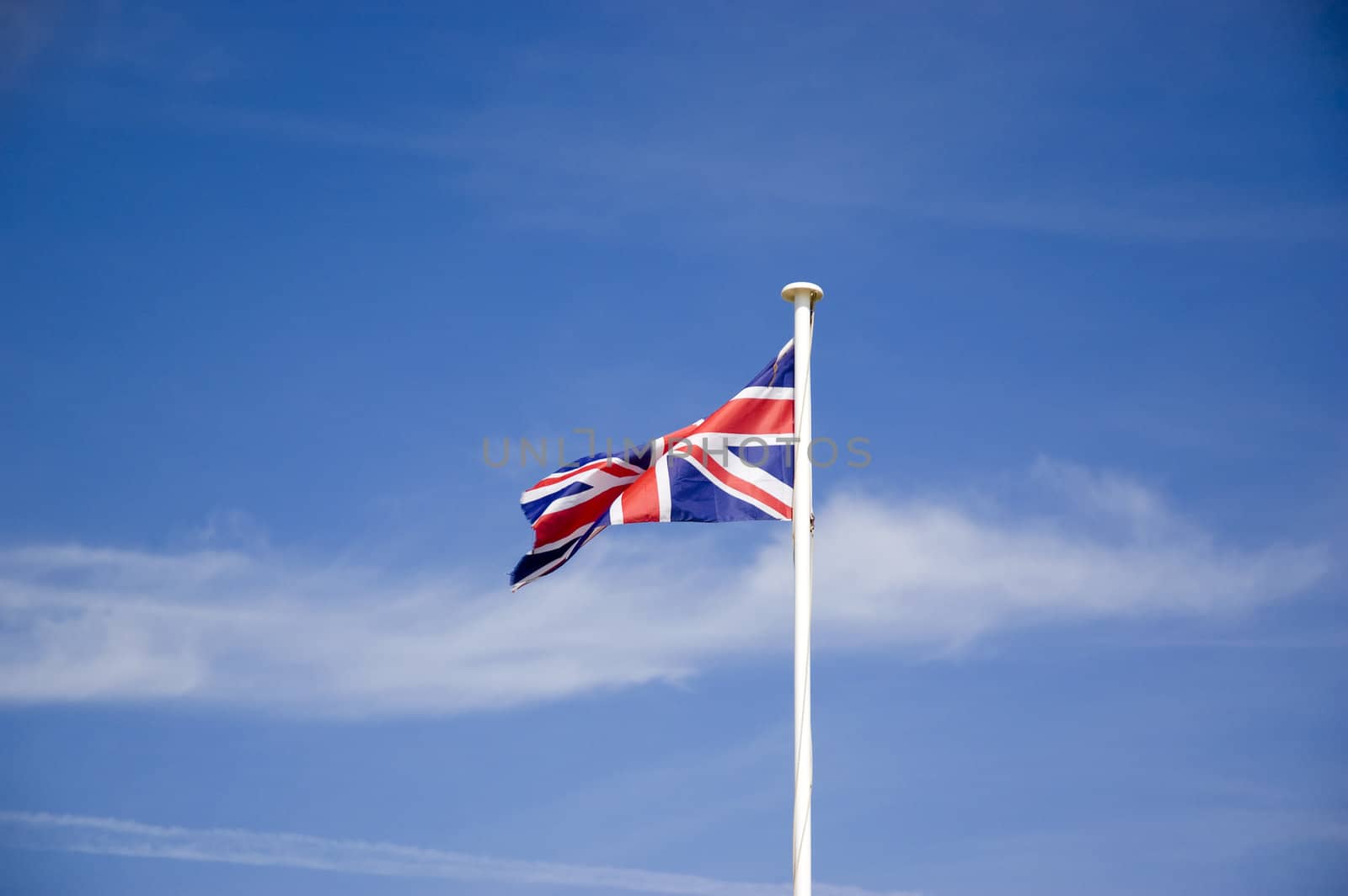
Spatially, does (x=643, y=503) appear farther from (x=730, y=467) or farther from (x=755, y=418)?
(x=755, y=418)

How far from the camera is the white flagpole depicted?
1780cm

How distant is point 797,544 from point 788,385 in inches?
99.7

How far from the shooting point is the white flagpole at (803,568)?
1780 centimetres

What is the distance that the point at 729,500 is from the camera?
65.9 ft

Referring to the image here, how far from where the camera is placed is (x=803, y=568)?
18.8 meters

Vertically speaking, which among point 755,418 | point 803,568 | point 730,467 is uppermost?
point 755,418

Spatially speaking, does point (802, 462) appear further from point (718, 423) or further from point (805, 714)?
point (805, 714)

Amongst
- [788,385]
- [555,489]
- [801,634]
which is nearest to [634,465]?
[555,489]

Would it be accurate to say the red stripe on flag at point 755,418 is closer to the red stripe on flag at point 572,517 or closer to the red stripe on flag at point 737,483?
the red stripe on flag at point 737,483

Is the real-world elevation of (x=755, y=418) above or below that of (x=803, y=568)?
above

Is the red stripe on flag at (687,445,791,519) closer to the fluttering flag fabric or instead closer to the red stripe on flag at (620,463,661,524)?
the fluttering flag fabric

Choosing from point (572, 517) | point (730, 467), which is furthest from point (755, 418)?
point (572, 517)

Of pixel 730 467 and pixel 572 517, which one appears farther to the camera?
pixel 572 517

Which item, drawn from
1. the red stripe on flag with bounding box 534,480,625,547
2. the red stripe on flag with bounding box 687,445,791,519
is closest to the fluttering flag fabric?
the red stripe on flag with bounding box 687,445,791,519
